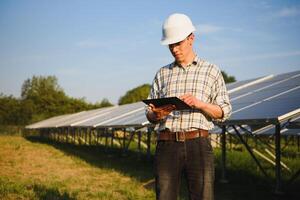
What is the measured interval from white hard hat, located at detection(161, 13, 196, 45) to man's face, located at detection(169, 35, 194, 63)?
1.9 inches

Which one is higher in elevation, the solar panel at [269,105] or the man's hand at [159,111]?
the solar panel at [269,105]

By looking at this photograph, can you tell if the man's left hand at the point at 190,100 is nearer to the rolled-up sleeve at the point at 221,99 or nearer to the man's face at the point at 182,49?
the rolled-up sleeve at the point at 221,99

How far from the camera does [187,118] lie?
313 cm

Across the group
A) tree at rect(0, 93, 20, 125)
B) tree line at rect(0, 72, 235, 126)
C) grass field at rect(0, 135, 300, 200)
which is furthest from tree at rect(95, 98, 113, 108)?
grass field at rect(0, 135, 300, 200)

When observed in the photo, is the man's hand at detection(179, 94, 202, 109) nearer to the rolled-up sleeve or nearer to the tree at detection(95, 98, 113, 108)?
the rolled-up sleeve

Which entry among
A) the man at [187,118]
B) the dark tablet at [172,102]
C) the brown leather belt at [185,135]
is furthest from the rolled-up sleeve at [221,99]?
the dark tablet at [172,102]

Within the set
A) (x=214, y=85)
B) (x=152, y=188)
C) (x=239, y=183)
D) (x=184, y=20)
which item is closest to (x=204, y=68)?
(x=214, y=85)

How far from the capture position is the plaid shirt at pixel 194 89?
10.3ft

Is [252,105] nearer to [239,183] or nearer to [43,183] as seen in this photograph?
[239,183]

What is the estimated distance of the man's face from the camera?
3.15 m

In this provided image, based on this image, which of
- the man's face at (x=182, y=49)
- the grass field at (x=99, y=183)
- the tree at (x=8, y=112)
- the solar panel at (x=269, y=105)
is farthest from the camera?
the tree at (x=8, y=112)

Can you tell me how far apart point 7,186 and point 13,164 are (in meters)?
4.81

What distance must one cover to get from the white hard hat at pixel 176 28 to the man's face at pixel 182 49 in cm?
5

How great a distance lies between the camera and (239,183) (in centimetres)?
903
